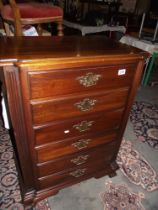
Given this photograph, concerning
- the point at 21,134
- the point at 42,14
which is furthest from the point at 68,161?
the point at 42,14

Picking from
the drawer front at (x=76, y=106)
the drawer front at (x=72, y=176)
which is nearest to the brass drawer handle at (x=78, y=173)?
the drawer front at (x=72, y=176)

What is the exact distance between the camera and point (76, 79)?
700mm

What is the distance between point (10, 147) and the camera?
146 centimetres

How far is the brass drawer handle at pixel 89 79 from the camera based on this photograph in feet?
2.34

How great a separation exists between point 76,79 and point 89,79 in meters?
0.06

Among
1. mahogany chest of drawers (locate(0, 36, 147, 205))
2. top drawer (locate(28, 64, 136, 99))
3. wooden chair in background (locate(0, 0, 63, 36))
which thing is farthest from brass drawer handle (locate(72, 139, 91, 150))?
wooden chair in background (locate(0, 0, 63, 36))

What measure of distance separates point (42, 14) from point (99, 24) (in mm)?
2591

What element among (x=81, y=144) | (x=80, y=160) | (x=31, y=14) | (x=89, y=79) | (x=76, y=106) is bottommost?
(x=80, y=160)

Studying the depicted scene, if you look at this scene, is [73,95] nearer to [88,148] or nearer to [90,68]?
[90,68]

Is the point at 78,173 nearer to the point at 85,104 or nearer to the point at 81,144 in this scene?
the point at 81,144

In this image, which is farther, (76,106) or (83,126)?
(83,126)

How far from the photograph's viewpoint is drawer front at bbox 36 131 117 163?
0.88 metres

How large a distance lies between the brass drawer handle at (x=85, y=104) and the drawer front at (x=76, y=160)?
0.33m

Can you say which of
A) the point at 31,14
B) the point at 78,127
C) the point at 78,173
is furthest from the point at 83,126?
the point at 31,14
